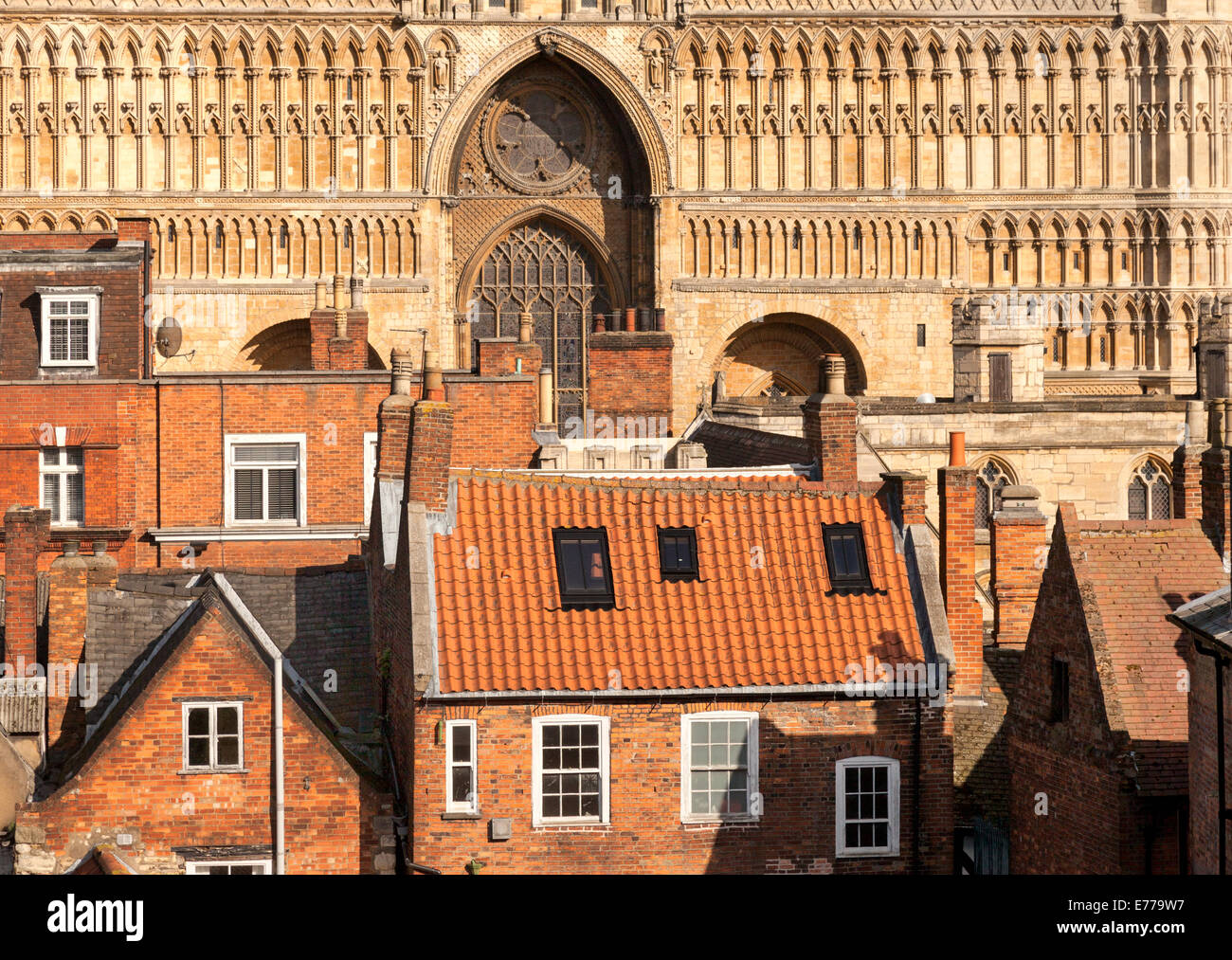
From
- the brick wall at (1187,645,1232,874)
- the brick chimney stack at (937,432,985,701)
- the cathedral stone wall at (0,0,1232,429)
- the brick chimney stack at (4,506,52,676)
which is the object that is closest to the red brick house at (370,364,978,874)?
the brick chimney stack at (937,432,985,701)

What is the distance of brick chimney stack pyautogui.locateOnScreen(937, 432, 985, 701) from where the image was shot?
936 inches

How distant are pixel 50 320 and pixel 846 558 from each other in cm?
1673

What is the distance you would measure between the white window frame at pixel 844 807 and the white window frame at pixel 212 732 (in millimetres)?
5752

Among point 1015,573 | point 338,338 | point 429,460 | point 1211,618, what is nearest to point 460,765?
point 429,460

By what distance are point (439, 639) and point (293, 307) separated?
37600mm

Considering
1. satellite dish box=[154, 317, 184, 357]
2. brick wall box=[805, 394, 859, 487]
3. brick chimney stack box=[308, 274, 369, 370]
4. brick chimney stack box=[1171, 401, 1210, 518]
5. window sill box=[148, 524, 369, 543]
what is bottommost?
window sill box=[148, 524, 369, 543]

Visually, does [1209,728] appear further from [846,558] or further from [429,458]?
[429,458]

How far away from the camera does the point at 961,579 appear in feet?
80.9

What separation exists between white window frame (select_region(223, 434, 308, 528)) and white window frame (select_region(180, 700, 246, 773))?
491 inches

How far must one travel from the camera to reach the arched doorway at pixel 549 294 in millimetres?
58938

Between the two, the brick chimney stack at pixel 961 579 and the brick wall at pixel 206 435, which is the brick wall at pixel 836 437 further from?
the brick wall at pixel 206 435

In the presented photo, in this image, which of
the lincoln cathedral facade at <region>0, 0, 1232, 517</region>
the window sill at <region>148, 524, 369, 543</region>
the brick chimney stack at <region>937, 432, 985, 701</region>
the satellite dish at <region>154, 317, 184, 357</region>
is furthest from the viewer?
the lincoln cathedral facade at <region>0, 0, 1232, 517</region>

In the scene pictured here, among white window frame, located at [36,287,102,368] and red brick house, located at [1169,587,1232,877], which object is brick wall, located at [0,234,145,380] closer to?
white window frame, located at [36,287,102,368]

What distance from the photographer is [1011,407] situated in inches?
1553
